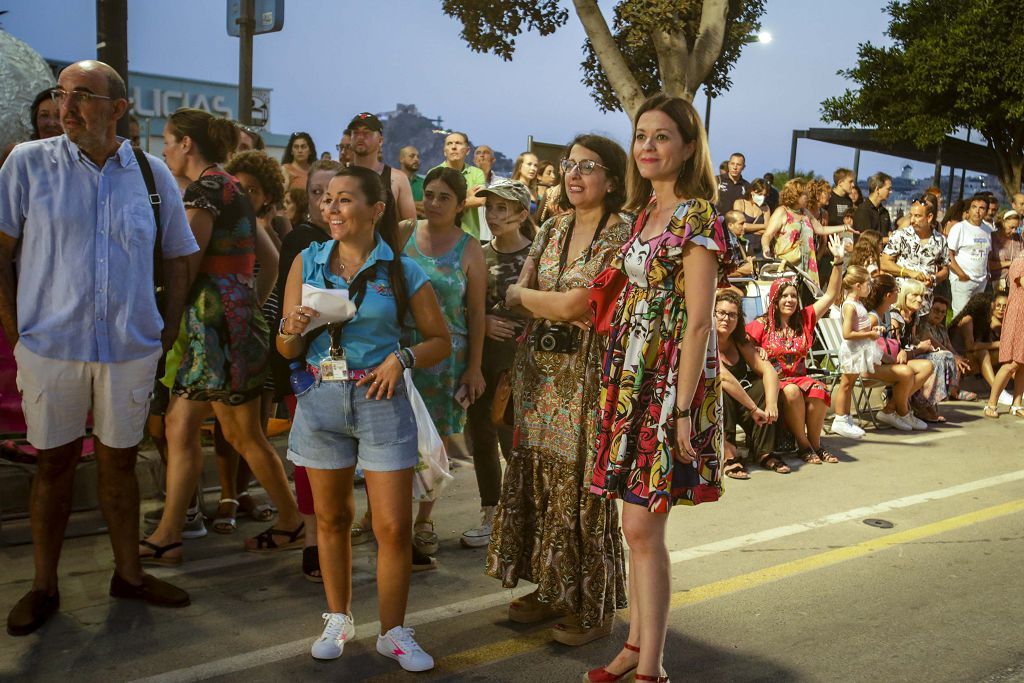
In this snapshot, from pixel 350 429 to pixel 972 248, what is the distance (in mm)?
11073

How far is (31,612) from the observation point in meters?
4.33

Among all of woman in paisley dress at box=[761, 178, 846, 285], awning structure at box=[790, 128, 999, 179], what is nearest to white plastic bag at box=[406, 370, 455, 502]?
woman in paisley dress at box=[761, 178, 846, 285]

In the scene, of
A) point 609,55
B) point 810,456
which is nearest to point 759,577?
point 810,456

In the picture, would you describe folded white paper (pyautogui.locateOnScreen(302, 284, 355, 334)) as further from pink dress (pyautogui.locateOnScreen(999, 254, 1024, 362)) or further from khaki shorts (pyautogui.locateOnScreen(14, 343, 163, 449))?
pink dress (pyautogui.locateOnScreen(999, 254, 1024, 362))

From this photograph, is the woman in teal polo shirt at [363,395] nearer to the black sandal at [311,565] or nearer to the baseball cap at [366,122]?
the black sandal at [311,565]

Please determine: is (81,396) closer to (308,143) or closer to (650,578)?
(650,578)

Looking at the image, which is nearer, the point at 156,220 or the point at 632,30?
the point at 156,220

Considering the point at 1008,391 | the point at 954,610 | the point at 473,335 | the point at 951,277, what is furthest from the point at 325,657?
the point at 951,277

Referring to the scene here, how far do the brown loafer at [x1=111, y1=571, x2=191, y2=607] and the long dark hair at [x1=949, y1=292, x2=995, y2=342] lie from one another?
9760 millimetres

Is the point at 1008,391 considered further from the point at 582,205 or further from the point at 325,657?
the point at 325,657

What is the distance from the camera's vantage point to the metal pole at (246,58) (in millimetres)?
11219

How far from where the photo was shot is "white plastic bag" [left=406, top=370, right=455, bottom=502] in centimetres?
437

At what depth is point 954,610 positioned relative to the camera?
487 cm

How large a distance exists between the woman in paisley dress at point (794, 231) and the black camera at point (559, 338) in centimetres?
725
